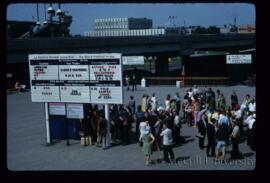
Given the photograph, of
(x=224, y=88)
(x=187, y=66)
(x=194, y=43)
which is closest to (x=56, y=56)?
(x=224, y=88)

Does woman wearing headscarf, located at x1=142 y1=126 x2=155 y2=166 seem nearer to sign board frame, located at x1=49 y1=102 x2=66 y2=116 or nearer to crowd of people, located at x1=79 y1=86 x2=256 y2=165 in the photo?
crowd of people, located at x1=79 y1=86 x2=256 y2=165

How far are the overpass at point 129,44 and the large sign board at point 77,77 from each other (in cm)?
629

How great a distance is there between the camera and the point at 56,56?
14766 mm

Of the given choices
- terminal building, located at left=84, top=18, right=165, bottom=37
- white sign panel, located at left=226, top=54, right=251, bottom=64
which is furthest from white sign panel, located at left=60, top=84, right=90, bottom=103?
terminal building, located at left=84, top=18, right=165, bottom=37

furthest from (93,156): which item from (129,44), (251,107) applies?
→ (129,44)

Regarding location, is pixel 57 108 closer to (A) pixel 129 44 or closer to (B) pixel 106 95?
(B) pixel 106 95

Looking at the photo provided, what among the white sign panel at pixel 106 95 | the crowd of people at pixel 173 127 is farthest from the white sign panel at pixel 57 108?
the white sign panel at pixel 106 95

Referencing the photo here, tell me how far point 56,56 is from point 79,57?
0.86 metres

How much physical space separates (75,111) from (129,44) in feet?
84.4

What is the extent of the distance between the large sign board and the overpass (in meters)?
6.29

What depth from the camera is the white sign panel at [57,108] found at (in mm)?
15570

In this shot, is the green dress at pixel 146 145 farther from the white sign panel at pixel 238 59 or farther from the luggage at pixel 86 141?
the white sign panel at pixel 238 59

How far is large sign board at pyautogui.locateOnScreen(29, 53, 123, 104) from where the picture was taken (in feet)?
47.4
